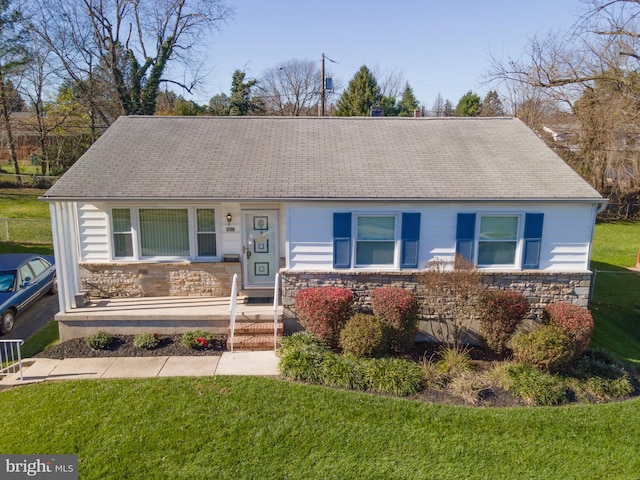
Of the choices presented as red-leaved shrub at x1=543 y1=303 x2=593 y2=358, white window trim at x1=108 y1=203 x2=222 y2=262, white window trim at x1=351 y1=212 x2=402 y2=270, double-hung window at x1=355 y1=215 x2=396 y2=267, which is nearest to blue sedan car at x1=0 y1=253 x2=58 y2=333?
white window trim at x1=108 y1=203 x2=222 y2=262

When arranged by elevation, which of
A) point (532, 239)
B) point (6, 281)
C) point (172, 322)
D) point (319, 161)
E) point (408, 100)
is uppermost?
point (408, 100)

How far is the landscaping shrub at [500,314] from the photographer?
9016 millimetres

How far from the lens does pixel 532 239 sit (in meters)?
9.72

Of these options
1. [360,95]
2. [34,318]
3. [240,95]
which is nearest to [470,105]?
[360,95]

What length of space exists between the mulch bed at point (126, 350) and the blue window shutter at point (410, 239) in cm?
437

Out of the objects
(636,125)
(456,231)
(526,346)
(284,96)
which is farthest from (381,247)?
(284,96)

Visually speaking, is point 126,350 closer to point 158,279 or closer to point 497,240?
point 158,279

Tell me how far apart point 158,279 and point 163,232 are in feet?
3.85

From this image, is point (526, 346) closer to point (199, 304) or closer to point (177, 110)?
point (199, 304)

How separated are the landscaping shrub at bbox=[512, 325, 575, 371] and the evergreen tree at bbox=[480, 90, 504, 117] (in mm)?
36464

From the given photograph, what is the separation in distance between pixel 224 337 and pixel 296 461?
391cm

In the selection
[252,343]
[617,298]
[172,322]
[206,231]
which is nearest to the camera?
[252,343]

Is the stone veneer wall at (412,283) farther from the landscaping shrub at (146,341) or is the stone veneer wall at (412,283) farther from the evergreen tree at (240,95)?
the evergreen tree at (240,95)

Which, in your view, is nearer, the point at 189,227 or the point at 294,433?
the point at 294,433
